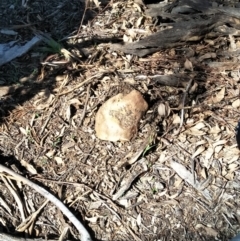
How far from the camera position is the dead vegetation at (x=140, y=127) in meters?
3.15

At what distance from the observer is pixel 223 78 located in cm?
368

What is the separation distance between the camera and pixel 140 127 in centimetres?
342

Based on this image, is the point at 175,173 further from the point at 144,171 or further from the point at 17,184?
the point at 17,184

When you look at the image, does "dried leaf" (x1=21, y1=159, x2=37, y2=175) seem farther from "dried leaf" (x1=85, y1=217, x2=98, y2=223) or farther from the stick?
"dried leaf" (x1=85, y1=217, x2=98, y2=223)

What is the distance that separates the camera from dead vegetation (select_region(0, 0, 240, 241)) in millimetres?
3146

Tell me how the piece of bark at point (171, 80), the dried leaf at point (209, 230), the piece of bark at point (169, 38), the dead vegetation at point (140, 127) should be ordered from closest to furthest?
the dried leaf at point (209, 230) < the dead vegetation at point (140, 127) < the piece of bark at point (171, 80) < the piece of bark at point (169, 38)

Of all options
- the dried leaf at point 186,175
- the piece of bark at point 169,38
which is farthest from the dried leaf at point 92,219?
the piece of bark at point 169,38

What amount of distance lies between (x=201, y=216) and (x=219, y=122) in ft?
2.20

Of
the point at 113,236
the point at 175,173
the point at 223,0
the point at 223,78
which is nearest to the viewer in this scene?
the point at 113,236

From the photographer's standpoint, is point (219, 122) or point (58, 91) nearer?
point (219, 122)

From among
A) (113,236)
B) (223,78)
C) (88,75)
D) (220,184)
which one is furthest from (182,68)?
(113,236)

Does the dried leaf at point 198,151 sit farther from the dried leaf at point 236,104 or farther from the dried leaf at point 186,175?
the dried leaf at point 236,104

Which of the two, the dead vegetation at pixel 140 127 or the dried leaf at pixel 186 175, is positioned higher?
the dead vegetation at pixel 140 127

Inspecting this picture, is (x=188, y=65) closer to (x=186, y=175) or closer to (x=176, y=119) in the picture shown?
(x=176, y=119)
